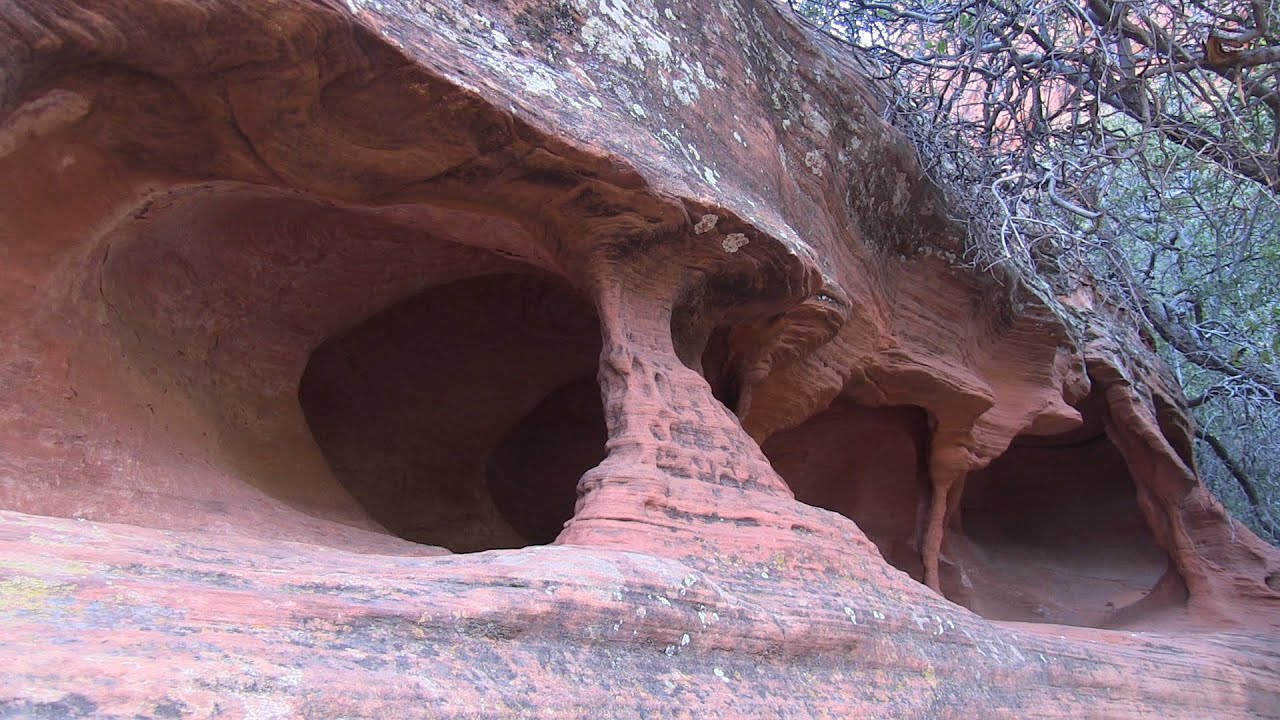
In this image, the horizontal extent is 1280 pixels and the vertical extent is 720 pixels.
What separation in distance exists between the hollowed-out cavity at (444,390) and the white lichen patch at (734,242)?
1.04 meters

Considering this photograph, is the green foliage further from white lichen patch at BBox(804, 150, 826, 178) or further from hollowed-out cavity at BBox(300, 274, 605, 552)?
hollowed-out cavity at BBox(300, 274, 605, 552)

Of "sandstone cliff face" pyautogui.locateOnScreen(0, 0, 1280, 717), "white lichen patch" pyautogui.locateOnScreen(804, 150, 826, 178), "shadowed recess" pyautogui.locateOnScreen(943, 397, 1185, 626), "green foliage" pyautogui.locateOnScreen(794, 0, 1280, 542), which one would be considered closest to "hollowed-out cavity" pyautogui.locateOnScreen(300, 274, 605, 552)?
"sandstone cliff face" pyautogui.locateOnScreen(0, 0, 1280, 717)

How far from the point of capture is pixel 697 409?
307cm

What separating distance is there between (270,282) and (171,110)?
1.07 meters

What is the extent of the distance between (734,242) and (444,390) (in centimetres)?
210

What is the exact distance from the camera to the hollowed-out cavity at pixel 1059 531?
6.57 meters

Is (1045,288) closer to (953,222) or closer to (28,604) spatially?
(953,222)

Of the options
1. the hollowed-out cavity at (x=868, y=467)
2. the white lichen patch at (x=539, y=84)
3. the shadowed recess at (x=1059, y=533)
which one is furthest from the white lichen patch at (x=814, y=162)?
the shadowed recess at (x=1059, y=533)

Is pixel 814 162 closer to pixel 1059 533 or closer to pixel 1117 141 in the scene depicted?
pixel 1117 141

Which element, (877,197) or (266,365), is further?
(877,197)

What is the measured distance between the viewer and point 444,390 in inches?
190

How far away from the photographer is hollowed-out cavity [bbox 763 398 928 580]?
5941 mm

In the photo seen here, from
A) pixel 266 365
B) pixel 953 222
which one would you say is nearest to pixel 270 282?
pixel 266 365

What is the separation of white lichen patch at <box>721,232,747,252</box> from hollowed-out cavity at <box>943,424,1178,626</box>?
398 cm
